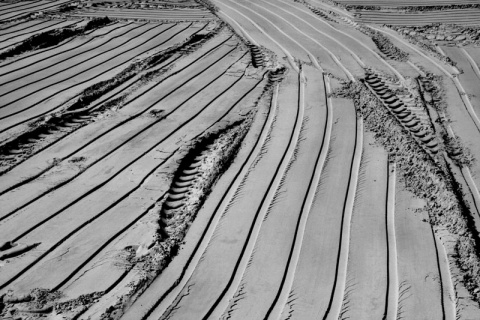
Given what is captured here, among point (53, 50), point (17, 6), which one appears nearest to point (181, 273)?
point (53, 50)

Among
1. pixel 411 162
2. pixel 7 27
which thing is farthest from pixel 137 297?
pixel 7 27

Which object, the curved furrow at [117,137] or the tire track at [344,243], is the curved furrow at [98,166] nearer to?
the curved furrow at [117,137]

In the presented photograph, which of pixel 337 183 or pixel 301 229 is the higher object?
pixel 337 183

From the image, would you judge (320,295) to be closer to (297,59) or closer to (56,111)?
(56,111)

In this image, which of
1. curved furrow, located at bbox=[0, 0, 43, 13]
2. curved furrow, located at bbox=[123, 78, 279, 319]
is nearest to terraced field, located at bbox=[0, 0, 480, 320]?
curved furrow, located at bbox=[123, 78, 279, 319]

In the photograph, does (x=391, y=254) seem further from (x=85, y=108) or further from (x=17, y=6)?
(x=17, y=6)

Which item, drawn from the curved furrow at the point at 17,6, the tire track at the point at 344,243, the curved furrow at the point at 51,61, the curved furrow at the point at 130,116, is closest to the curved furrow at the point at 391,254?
the tire track at the point at 344,243
